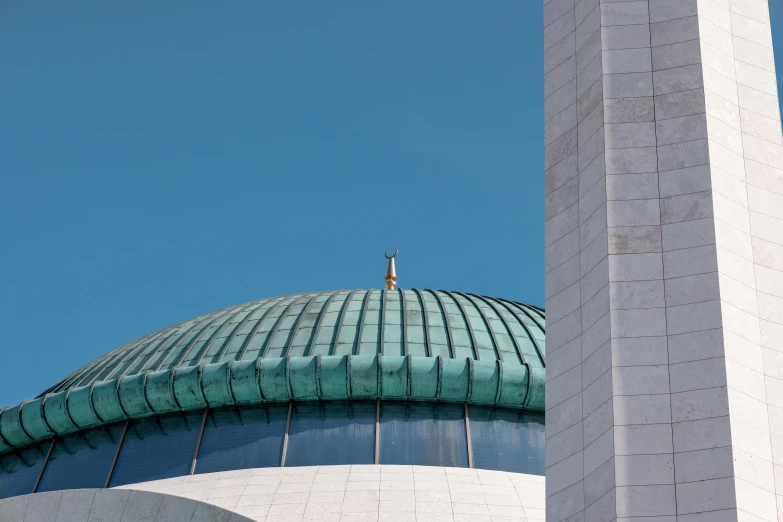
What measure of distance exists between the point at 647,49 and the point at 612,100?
2.55 ft

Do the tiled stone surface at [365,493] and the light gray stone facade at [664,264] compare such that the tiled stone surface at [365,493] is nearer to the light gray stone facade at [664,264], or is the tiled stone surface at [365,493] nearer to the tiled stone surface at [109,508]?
the tiled stone surface at [109,508]

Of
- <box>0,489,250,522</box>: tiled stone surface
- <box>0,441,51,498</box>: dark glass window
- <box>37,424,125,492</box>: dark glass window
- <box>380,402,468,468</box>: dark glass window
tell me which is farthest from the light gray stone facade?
<box>0,441,51,498</box>: dark glass window

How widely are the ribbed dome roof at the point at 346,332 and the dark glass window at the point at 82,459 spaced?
1248 millimetres

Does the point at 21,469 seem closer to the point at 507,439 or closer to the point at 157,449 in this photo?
the point at 157,449

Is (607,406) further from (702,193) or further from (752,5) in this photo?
(752,5)

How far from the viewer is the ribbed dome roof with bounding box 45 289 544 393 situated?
2588 centimetres

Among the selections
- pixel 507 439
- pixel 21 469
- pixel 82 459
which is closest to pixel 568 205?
pixel 507 439

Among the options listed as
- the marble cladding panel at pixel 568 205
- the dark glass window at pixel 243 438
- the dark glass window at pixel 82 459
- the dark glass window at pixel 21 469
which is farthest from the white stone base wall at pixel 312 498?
the marble cladding panel at pixel 568 205

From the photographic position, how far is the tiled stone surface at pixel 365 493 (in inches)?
840

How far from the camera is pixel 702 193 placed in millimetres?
15172

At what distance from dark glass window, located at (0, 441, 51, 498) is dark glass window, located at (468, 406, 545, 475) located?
7.95 m

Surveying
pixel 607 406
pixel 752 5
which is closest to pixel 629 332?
pixel 607 406

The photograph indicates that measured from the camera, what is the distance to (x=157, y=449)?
2494 cm

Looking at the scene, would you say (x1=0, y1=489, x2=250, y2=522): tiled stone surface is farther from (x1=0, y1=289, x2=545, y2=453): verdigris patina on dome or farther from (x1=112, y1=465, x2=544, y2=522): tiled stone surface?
(x1=0, y1=289, x2=545, y2=453): verdigris patina on dome
